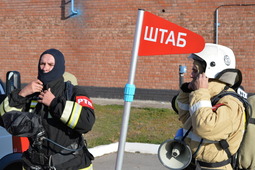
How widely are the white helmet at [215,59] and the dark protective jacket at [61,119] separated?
951 millimetres

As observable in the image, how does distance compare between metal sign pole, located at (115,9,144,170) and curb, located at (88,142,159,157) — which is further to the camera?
curb, located at (88,142,159,157)

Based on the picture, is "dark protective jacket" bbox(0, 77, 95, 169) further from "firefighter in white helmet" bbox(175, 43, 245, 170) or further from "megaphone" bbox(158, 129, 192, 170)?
"firefighter in white helmet" bbox(175, 43, 245, 170)

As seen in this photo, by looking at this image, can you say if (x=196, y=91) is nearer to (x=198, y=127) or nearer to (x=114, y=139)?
(x=198, y=127)

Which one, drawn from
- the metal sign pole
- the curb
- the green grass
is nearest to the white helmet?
the metal sign pole

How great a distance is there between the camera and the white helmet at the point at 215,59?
2.84 m

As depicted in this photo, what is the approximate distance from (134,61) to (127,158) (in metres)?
4.61

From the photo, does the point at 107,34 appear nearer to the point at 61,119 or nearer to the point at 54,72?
the point at 54,72

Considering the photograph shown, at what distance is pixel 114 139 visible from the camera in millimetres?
7770

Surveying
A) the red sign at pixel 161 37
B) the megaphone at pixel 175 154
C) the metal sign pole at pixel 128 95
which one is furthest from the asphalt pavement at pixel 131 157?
the red sign at pixel 161 37

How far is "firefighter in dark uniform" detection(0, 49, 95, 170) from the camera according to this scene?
282 cm

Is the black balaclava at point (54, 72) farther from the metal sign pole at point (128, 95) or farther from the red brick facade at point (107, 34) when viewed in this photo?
the red brick facade at point (107, 34)

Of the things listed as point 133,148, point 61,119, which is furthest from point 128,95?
point 133,148

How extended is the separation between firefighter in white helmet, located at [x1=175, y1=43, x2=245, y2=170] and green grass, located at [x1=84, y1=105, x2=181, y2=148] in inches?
180

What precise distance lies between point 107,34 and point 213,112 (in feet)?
36.8
